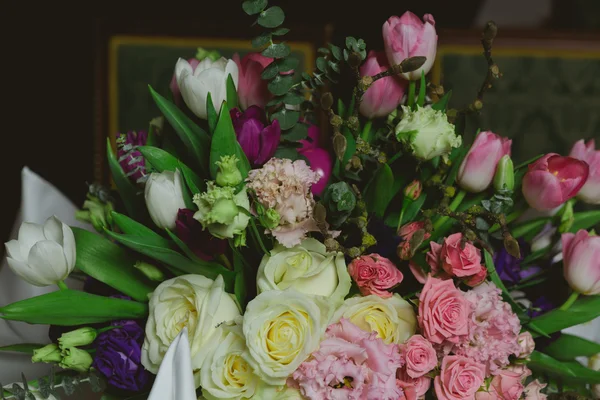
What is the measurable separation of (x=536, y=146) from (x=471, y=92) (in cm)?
25

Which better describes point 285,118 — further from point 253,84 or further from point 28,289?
point 28,289

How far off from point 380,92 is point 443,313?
0.23m

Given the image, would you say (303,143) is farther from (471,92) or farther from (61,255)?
(471,92)

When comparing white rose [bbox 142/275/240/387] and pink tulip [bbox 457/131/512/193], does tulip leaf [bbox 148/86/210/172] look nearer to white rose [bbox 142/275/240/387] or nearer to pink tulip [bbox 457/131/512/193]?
white rose [bbox 142/275/240/387]

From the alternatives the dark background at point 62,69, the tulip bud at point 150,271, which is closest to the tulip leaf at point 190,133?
the tulip bud at point 150,271

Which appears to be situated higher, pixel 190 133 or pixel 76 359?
pixel 190 133

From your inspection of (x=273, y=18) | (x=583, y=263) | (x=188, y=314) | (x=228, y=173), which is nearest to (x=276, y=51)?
(x=273, y=18)

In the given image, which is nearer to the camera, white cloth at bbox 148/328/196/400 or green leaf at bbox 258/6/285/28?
white cloth at bbox 148/328/196/400

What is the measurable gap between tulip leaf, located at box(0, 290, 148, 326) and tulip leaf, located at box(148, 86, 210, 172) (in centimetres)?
15

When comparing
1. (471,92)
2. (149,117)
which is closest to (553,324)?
(471,92)

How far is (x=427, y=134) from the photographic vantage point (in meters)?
0.60

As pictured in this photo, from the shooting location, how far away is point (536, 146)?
1.74 meters

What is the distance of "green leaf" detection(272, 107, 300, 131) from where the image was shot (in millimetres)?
651

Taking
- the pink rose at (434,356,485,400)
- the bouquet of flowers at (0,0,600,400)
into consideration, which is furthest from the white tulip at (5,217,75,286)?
the pink rose at (434,356,485,400)
